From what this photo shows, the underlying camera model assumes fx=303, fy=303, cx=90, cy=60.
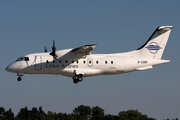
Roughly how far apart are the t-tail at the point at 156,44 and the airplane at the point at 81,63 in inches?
4.4

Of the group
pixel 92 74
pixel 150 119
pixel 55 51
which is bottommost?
pixel 150 119

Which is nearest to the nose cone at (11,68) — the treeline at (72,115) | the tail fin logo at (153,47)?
the tail fin logo at (153,47)

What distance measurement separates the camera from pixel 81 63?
31094 millimetres

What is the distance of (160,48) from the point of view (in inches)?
1340

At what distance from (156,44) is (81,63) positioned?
9.17m

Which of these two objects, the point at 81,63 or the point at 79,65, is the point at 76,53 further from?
the point at 79,65

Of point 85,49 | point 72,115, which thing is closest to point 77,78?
point 85,49

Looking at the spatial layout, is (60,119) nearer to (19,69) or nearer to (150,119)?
(150,119)

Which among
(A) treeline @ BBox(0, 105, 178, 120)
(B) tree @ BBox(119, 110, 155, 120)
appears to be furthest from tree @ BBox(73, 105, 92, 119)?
(B) tree @ BBox(119, 110, 155, 120)

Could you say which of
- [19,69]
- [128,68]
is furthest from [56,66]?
[128,68]

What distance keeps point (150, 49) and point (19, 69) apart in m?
14.4

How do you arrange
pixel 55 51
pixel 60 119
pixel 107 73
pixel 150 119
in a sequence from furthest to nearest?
pixel 150 119, pixel 60 119, pixel 107 73, pixel 55 51

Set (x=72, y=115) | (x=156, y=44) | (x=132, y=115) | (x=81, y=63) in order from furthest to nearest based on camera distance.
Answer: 1. (x=132, y=115)
2. (x=72, y=115)
3. (x=156, y=44)
4. (x=81, y=63)

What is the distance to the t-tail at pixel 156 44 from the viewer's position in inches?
1321
